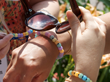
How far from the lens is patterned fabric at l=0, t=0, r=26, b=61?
1.91 ft

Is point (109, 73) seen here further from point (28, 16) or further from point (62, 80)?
point (28, 16)

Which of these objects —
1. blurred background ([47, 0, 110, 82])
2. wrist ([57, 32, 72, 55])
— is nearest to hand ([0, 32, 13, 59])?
wrist ([57, 32, 72, 55])

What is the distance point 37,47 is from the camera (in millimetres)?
392

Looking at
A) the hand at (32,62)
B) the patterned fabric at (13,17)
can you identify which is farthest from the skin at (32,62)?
the patterned fabric at (13,17)

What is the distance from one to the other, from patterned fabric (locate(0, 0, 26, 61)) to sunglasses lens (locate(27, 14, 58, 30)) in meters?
0.15

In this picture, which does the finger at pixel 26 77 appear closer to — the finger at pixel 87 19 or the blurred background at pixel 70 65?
the finger at pixel 87 19

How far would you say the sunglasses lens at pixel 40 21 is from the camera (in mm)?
460

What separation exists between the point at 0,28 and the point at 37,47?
0.83 feet

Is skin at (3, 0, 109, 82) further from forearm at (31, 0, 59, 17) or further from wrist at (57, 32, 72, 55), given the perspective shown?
forearm at (31, 0, 59, 17)

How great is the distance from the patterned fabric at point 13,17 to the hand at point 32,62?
0.78 feet

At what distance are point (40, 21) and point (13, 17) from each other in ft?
0.65

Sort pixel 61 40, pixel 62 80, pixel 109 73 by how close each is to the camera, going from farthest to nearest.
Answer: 1. pixel 109 73
2. pixel 62 80
3. pixel 61 40

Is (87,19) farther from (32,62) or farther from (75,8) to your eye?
(32,62)

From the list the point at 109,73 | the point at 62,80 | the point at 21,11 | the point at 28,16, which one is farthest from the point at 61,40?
the point at 109,73
